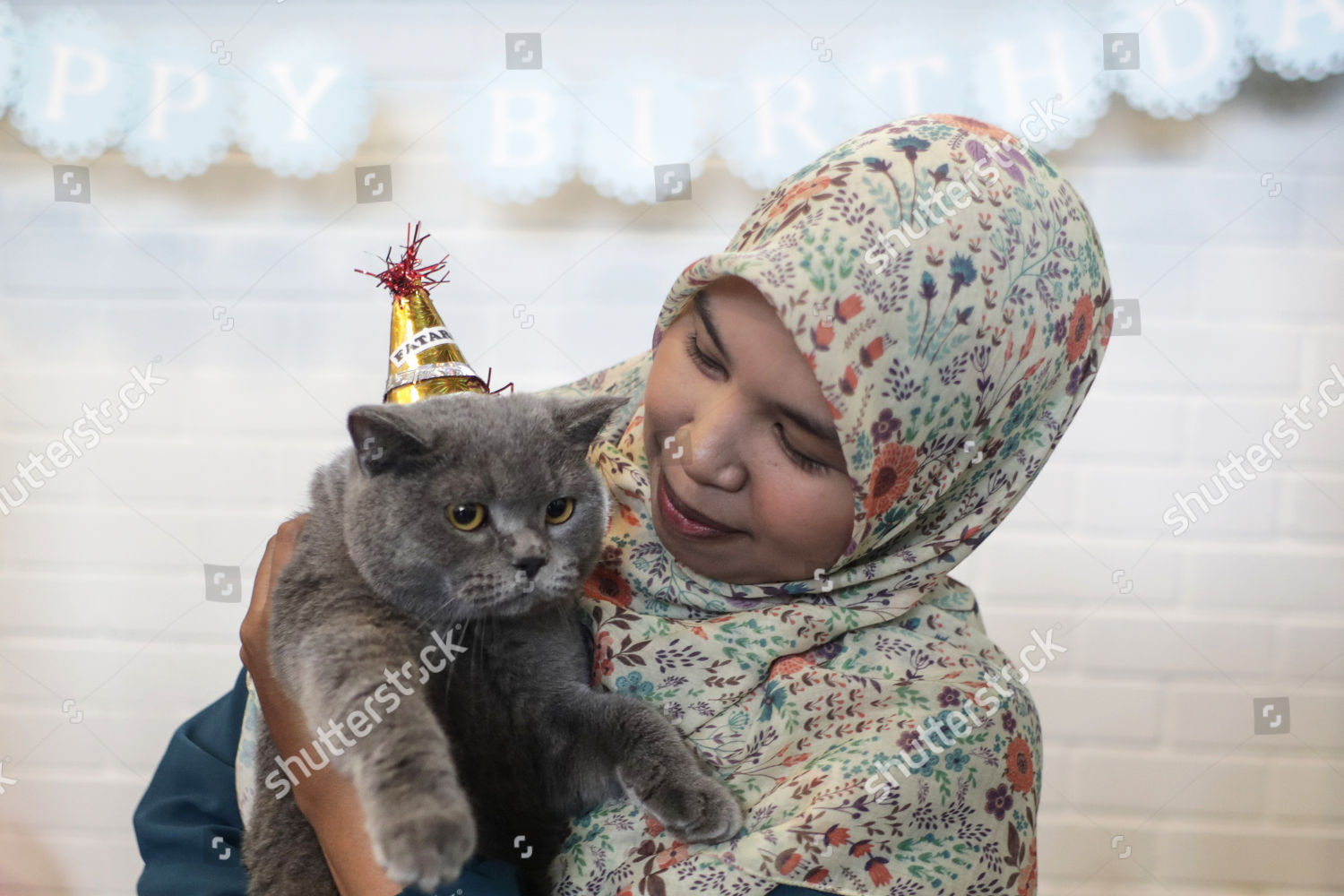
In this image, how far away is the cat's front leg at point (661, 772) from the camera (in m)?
0.92

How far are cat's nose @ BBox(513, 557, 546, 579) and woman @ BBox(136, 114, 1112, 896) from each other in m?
0.14

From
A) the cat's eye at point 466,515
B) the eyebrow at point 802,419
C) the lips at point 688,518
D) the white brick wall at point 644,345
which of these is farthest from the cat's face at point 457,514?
the white brick wall at point 644,345

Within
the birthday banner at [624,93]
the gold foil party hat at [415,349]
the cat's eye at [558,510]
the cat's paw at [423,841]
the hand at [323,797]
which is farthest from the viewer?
the birthday banner at [624,93]

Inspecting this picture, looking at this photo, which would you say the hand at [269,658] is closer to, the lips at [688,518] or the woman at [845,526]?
the woman at [845,526]

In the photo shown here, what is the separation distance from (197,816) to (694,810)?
2.05ft

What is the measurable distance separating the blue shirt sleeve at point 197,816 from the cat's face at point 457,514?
38 centimetres

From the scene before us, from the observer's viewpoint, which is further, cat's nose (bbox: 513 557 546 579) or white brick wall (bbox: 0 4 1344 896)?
white brick wall (bbox: 0 4 1344 896)

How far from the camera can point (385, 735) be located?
84 centimetres

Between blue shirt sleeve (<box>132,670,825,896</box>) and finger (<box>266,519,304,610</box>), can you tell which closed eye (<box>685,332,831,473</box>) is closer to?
finger (<box>266,519,304,610</box>)

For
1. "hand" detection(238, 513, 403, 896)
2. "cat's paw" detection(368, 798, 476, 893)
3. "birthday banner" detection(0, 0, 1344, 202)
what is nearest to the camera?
"cat's paw" detection(368, 798, 476, 893)

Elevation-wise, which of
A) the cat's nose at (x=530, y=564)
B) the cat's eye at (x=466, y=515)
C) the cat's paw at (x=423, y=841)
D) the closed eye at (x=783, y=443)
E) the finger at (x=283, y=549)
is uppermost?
the closed eye at (x=783, y=443)

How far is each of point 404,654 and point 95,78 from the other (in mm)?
1673

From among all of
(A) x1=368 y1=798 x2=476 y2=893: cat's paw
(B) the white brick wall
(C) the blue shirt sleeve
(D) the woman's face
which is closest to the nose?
(D) the woman's face

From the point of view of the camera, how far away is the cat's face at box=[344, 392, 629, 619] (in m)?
0.95
